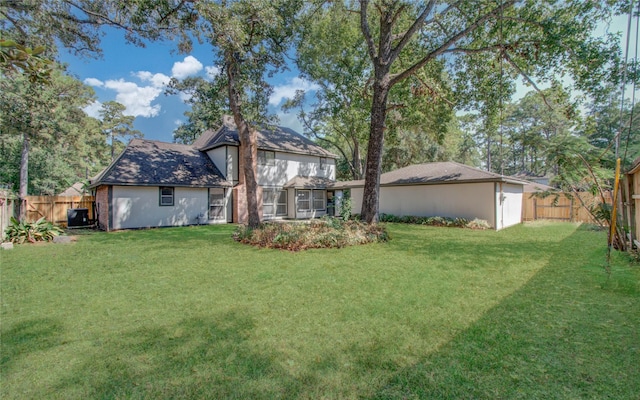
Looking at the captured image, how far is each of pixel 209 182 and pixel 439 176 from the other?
516 inches

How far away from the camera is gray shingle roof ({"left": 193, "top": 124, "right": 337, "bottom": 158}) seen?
59.7 ft

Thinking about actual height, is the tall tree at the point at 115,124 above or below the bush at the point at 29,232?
above

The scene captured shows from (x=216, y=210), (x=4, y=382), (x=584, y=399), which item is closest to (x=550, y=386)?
(x=584, y=399)

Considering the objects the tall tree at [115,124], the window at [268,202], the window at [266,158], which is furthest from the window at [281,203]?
the tall tree at [115,124]

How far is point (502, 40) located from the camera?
38.4 feet

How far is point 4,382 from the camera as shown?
2.55 m

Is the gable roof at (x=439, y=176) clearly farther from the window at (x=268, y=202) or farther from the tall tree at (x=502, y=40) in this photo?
the window at (x=268, y=202)

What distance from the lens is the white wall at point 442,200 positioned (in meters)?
14.7

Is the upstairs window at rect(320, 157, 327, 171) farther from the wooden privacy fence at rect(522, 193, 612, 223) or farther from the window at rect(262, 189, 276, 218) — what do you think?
the wooden privacy fence at rect(522, 193, 612, 223)

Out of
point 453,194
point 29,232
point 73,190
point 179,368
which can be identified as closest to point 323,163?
point 453,194

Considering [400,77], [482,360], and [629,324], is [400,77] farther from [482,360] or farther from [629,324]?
[482,360]

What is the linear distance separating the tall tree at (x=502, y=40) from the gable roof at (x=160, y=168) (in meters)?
10.1

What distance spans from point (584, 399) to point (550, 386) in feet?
0.72

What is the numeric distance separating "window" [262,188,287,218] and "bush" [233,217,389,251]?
332 inches
